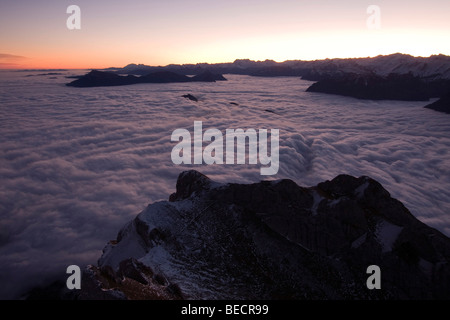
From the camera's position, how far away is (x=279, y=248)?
557cm

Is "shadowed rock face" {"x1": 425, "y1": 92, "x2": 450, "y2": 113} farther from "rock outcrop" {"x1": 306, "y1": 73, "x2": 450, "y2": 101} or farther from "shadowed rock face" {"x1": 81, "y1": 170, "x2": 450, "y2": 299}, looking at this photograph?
"shadowed rock face" {"x1": 81, "y1": 170, "x2": 450, "y2": 299}

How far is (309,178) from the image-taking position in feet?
71.4

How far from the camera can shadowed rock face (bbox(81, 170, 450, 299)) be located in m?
4.76

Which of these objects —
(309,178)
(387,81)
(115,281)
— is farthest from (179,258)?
(387,81)

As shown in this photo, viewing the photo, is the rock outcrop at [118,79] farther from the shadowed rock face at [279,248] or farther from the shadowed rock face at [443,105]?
the shadowed rock face at [279,248]

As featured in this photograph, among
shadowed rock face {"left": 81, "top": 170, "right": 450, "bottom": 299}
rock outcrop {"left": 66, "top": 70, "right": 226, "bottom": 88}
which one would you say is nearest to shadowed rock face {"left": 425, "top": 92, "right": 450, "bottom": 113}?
shadowed rock face {"left": 81, "top": 170, "right": 450, "bottom": 299}

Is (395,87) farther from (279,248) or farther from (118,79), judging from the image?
(118,79)

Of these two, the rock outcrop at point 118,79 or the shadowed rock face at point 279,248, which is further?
the rock outcrop at point 118,79

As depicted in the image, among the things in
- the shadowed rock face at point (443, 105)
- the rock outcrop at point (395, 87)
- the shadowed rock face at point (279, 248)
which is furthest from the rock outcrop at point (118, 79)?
the shadowed rock face at point (279, 248)

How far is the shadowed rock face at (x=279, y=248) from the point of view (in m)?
4.76

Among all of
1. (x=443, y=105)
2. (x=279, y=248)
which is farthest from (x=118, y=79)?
(x=279, y=248)

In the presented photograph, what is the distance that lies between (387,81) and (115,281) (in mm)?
91962

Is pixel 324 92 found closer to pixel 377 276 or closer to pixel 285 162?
pixel 285 162
